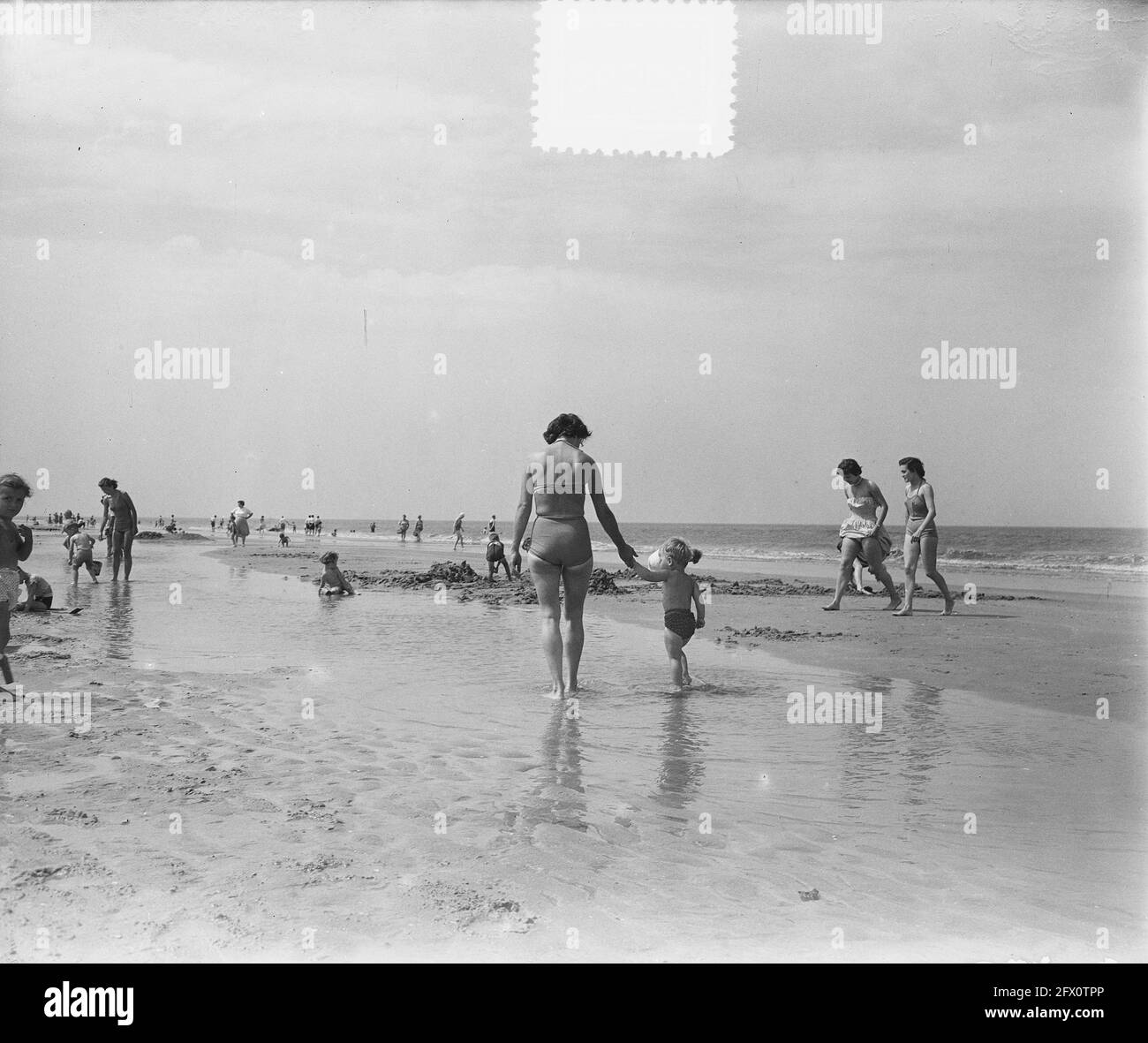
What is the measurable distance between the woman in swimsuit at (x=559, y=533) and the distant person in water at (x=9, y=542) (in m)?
3.14

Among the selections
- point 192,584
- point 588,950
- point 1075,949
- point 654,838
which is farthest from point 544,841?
point 192,584

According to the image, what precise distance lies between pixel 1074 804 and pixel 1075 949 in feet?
4.84

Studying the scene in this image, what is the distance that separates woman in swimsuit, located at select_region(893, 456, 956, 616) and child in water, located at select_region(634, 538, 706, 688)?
5528mm

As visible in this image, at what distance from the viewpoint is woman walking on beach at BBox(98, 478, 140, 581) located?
47.3 feet

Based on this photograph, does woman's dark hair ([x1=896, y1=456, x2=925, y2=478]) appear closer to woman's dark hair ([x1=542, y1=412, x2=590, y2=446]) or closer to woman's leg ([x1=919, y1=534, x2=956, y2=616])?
woman's leg ([x1=919, y1=534, x2=956, y2=616])

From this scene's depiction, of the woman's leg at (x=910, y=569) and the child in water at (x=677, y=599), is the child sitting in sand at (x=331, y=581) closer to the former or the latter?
the woman's leg at (x=910, y=569)

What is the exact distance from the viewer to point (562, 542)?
245 inches

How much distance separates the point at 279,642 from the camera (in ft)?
29.1

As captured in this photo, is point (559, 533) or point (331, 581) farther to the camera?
point (331, 581)

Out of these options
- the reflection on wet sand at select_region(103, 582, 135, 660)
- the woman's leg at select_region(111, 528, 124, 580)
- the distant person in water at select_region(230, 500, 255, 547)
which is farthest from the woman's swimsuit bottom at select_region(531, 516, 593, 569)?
the distant person in water at select_region(230, 500, 255, 547)

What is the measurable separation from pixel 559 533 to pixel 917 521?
22.1ft

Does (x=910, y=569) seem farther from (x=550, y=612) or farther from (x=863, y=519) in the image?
(x=550, y=612)

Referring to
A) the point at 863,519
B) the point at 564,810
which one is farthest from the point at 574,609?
the point at 863,519

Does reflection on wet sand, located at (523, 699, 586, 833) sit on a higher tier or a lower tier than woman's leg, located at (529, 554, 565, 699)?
lower
